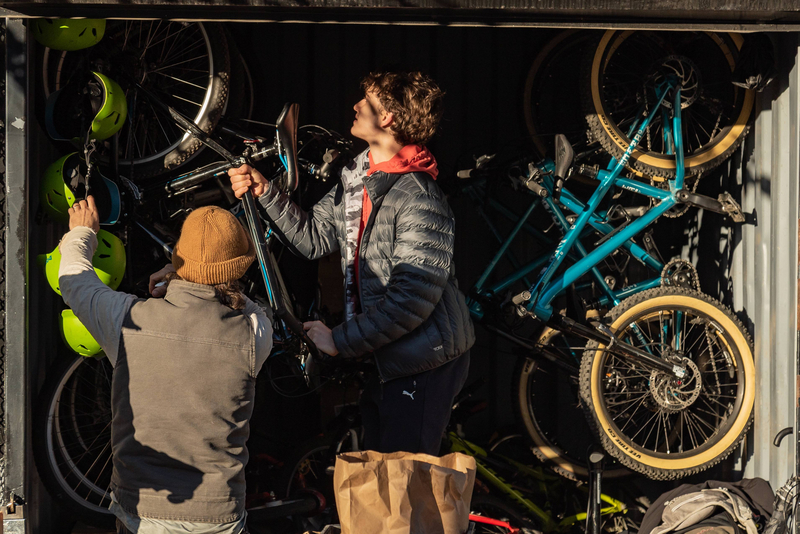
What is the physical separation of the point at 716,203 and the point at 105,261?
3.33 metres

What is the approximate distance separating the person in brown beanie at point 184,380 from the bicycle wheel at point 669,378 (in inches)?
93.6

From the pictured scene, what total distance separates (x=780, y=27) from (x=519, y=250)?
2.10m

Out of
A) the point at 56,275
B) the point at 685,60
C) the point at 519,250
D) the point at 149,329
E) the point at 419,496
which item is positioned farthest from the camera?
the point at 519,250

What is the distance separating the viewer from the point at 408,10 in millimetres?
3645

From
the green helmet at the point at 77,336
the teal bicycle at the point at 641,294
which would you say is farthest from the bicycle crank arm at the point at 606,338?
the green helmet at the point at 77,336

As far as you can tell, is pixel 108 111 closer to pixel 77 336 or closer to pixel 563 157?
pixel 77 336

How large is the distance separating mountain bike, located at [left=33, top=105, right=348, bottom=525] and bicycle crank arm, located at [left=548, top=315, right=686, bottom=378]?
4.75 ft

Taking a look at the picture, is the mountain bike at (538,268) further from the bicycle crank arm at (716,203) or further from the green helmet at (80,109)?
the green helmet at (80,109)

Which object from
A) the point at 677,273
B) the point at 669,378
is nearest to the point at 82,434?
the point at 669,378

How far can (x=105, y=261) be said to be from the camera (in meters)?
3.78

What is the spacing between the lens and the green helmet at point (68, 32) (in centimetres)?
364

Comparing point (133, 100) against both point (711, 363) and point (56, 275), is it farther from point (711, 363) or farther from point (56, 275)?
point (711, 363)

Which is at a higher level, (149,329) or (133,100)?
(133,100)

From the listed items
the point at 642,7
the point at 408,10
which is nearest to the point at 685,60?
the point at 642,7
